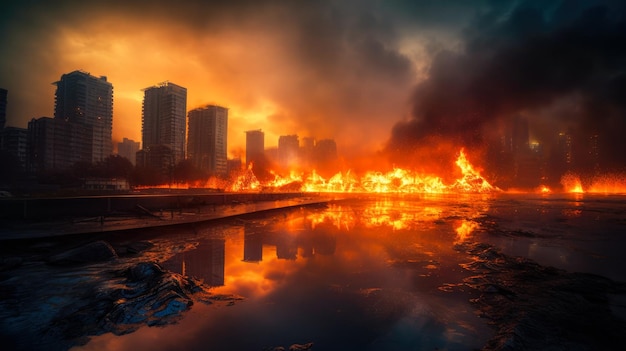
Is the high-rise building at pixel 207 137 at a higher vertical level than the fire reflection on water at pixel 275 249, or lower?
higher

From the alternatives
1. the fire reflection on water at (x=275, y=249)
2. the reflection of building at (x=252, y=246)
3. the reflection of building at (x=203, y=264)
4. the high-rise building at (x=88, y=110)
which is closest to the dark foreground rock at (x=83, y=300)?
the reflection of building at (x=203, y=264)

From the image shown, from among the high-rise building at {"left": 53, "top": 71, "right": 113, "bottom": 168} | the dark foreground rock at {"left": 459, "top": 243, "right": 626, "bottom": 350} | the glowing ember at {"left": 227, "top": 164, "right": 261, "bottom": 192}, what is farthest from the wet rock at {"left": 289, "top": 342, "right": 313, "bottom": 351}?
the high-rise building at {"left": 53, "top": 71, "right": 113, "bottom": 168}

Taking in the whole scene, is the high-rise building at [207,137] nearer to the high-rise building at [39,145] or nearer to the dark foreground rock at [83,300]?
the high-rise building at [39,145]

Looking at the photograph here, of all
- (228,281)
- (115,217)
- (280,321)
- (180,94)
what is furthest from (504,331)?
(180,94)

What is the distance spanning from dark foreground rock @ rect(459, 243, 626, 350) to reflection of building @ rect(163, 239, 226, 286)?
22.3 ft

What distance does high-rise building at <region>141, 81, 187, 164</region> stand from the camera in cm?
12925

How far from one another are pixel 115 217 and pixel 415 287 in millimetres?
19398

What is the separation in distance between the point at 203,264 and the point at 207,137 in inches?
5750

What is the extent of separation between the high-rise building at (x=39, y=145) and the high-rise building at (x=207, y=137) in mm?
54100

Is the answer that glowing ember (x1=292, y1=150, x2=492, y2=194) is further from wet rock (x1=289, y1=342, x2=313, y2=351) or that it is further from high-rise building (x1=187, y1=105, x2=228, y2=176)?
wet rock (x1=289, y1=342, x2=313, y2=351)

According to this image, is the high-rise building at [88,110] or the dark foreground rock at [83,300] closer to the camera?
the dark foreground rock at [83,300]

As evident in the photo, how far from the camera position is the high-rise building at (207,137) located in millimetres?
142500

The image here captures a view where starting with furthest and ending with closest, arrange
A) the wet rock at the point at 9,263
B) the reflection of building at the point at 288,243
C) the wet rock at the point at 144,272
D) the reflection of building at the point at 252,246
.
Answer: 1. the reflection of building at the point at 288,243
2. the reflection of building at the point at 252,246
3. the wet rock at the point at 9,263
4. the wet rock at the point at 144,272

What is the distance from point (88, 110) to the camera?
4808 inches
